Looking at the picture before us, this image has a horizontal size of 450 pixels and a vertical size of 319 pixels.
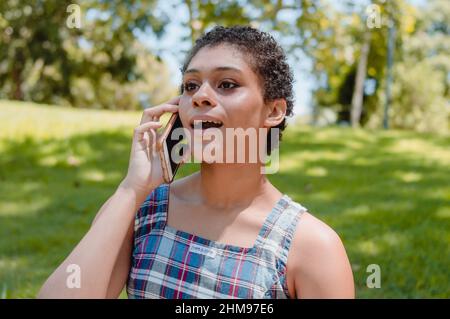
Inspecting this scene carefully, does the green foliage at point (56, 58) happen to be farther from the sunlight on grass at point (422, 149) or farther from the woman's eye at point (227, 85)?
the woman's eye at point (227, 85)

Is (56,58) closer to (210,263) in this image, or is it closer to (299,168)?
(299,168)

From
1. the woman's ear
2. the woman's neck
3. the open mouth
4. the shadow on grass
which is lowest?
the shadow on grass

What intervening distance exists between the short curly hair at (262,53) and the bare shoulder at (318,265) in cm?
45

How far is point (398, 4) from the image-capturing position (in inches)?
235

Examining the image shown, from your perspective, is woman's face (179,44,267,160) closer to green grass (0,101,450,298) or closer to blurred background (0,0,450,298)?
blurred background (0,0,450,298)

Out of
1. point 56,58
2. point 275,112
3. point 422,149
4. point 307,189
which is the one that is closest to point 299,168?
point 307,189

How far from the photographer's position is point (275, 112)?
79.7 inches

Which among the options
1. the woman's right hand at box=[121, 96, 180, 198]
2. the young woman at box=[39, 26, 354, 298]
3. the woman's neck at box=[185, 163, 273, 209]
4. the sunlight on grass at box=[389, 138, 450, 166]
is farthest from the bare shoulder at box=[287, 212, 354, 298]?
the sunlight on grass at box=[389, 138, 450, 166]

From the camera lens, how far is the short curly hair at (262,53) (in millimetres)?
1932

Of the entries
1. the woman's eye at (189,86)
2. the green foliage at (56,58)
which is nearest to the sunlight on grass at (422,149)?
the woman's eye at (189,86)

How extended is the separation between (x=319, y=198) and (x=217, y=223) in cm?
464

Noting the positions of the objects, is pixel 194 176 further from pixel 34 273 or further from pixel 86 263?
pixel 34 273

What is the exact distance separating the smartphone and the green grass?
7.09 ft

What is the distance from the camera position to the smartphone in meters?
1.94
